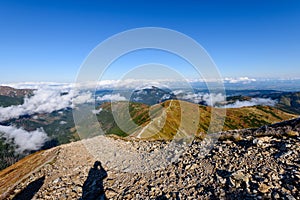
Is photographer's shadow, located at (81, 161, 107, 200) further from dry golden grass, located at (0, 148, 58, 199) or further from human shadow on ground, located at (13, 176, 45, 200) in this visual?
dry golden grass, located at (0, 148, 58, 199)

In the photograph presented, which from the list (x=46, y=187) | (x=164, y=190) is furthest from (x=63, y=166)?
(x=164, y=190)

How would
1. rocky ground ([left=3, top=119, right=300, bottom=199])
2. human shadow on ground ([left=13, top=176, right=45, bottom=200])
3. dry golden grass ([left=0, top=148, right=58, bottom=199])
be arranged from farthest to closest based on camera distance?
dry golden grass ([left=0, top=148, right=58, bottom=199]), human shadow on ground ([left=13, top=176, right=45, bottom=200]), rocky ground ([left=3, top=119, right=300, bottom=199])

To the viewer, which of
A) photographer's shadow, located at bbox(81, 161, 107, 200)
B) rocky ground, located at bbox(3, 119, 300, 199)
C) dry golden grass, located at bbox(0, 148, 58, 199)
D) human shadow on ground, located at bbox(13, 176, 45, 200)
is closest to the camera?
rocky ground, located at bbox(3, 119, 300, 199)

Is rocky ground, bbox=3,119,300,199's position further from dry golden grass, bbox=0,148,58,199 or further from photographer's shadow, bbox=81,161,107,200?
dry golden grass, bbox=0,148,58,199

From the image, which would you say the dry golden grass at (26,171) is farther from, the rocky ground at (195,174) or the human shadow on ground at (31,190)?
the rocky ground at (195,174)

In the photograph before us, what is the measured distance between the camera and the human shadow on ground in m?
16.5

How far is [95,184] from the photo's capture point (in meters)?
14.9

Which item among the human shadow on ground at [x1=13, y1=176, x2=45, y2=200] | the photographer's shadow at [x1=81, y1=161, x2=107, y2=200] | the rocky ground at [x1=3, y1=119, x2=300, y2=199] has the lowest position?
the human shadow on ground at [x1=13, y1=176, x2=45, y2=200]

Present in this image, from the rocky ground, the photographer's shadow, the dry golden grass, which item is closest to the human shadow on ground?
the rocky ground

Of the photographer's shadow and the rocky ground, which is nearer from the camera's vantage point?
the rocky ground

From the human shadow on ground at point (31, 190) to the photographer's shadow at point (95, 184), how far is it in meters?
4.58

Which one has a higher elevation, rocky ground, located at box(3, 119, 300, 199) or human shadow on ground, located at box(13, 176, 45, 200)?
rocky ground, located at box(3, 119, 300, 199)

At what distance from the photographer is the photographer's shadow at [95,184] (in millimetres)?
13402

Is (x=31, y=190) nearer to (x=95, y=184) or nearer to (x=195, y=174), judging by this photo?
(x=95, y=184)
